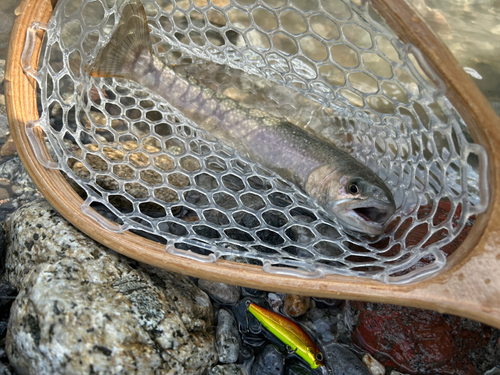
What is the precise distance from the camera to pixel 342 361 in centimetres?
234

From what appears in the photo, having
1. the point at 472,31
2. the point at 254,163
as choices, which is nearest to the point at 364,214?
the point at 254,163

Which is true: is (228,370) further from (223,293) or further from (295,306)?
(295,306)

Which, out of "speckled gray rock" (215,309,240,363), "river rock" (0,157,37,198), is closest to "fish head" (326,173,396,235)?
"speckled gray rock" (215,309,240,363)

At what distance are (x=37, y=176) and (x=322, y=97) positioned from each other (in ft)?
6.87

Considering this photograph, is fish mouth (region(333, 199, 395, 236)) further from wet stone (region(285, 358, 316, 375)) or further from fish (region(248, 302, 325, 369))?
wet stone (region(285, 358, 316, 375))

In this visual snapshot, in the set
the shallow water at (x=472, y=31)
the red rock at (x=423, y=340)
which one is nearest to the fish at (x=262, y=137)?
the red rock at (x=423, y=340)

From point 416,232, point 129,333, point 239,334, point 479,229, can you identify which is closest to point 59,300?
point 129,333

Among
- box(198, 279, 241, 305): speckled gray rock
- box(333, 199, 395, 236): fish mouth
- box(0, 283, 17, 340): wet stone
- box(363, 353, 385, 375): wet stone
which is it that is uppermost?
box(333, 199, 395, 236): fish mouth

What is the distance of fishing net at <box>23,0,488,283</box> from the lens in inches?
75.3

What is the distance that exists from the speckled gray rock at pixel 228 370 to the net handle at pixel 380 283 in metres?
0.76

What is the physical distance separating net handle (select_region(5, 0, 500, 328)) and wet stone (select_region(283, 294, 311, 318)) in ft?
2.84

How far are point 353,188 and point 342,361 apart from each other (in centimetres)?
114

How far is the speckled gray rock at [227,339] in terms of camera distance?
2281mm

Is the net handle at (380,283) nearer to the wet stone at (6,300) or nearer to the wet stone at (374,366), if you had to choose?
the wet stone at (6,300)
